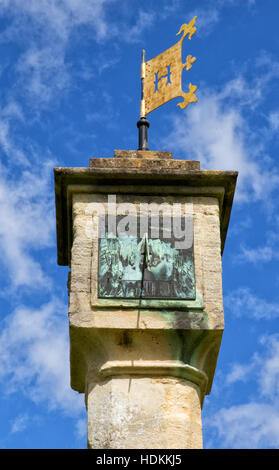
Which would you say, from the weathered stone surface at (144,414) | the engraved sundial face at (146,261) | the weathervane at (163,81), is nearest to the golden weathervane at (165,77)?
the weathervane at (163,81)

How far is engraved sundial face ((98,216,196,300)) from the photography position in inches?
289

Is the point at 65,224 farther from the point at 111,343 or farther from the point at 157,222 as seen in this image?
the point at 111,343

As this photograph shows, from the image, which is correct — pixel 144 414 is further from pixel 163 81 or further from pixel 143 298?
pixel 163 81

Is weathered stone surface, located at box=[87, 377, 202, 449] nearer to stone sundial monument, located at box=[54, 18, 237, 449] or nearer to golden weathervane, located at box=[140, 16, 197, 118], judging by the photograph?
stone sundial monument, located at box=[54, 18, 237, 449]

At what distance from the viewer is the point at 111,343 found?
7172 mm

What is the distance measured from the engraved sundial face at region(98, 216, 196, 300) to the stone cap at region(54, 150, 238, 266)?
29 cm

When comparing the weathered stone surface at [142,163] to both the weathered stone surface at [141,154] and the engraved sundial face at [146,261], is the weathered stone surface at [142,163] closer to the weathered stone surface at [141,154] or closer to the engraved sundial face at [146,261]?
the weathered stone surface at [141,154]

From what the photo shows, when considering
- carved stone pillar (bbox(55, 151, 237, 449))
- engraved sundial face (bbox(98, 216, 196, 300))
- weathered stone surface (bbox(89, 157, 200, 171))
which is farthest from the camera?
weathered stone surface (bbox(89, 157, 200, 171))

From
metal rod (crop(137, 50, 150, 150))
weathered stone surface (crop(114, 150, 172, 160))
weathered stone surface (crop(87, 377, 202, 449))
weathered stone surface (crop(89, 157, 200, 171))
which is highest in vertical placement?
metal rod (crop(137, 50, 150, 150))

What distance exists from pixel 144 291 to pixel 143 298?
68 mm

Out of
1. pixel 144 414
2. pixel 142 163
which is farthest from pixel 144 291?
pixel 142 163

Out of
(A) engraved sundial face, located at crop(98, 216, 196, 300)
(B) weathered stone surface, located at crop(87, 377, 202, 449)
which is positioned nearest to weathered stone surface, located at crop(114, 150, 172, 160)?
(A) engraved sundial face, located at crop(98, 216, 196, 300)
